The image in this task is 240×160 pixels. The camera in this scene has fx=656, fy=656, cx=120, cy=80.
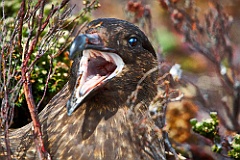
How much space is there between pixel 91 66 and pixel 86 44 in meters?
0.23

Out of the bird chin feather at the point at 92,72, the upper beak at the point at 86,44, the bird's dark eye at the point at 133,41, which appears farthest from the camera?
the bird's dark eye at the point at 133,41

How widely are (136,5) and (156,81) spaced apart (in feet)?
5.15

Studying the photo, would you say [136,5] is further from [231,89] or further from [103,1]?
[103,1]

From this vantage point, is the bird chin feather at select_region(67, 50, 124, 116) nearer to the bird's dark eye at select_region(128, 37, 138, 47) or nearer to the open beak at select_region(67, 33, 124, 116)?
the open beak at select_region(67, 33, 124, 116)

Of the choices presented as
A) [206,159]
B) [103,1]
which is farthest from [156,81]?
[103,1]

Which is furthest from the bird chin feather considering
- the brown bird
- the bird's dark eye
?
the bird's dark eye

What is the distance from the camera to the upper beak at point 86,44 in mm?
2684

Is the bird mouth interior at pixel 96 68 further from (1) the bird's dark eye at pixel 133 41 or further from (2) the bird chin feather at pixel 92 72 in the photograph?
(1) the bird's dark eye at pixel 133 41

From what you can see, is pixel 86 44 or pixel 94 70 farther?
pixel 94 70

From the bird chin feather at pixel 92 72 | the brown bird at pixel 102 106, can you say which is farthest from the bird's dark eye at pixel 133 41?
the bird chin feather at pixel 92 72

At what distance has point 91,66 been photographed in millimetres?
2928

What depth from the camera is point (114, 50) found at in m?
2.87

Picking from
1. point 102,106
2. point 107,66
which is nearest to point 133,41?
point 107,66

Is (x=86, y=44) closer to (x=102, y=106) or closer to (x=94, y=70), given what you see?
(x=94, y=70)
